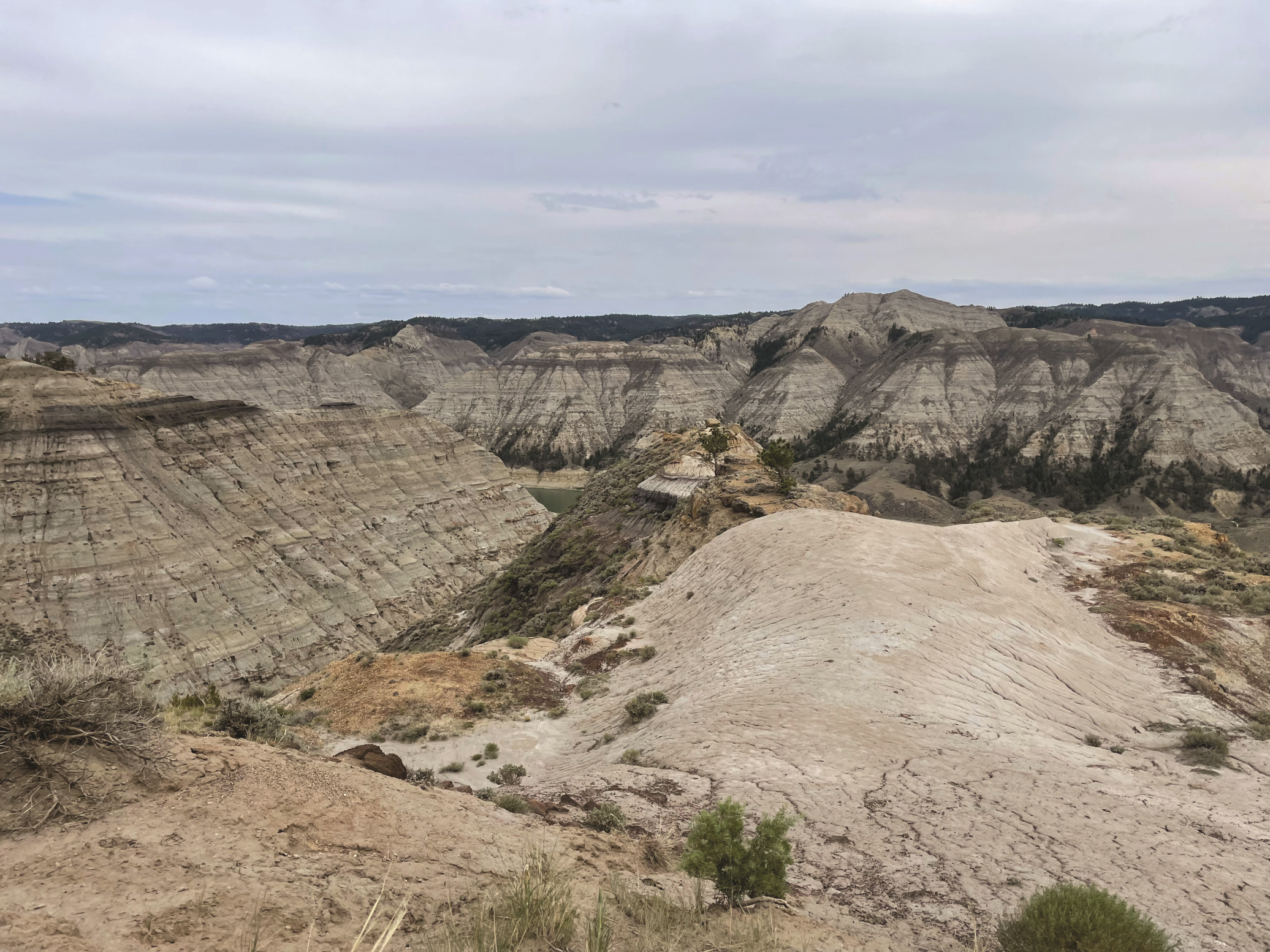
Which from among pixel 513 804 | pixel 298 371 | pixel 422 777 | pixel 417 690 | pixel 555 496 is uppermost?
pixel 298 371

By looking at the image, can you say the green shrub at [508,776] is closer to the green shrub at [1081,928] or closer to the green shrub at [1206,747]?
Result: the green shrub at [1081,928]

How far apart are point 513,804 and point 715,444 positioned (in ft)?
86.0

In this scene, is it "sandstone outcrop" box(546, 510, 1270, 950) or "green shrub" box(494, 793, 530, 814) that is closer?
"sandstone outcrop" box(546, 510, 1270, 950)

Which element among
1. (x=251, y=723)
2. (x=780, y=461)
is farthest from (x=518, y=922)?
(x=780, y=461)

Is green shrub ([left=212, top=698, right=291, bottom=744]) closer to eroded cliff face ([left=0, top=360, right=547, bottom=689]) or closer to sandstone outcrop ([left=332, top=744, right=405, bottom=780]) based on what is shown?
sandstone outcrop ([left=332, top=744, right=405, bottom=780])

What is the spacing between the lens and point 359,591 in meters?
45.6

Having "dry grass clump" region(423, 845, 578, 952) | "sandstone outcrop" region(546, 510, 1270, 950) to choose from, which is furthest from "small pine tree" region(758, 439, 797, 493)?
"dry grass clump" region(423, 845, 578, 952)

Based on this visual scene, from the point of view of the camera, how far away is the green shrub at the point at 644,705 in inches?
563

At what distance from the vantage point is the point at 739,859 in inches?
259

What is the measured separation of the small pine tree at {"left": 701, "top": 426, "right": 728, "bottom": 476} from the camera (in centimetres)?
3394

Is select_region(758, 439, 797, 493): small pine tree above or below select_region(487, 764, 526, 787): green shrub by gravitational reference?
above

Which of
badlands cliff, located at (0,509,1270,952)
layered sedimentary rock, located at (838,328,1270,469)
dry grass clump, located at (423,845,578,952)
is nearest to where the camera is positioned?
dry grass clump, located at (423,845,578,952)

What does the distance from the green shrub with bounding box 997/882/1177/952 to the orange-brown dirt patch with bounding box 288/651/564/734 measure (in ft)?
39.1

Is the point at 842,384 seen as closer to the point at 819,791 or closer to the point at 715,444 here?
the point at 715,444
